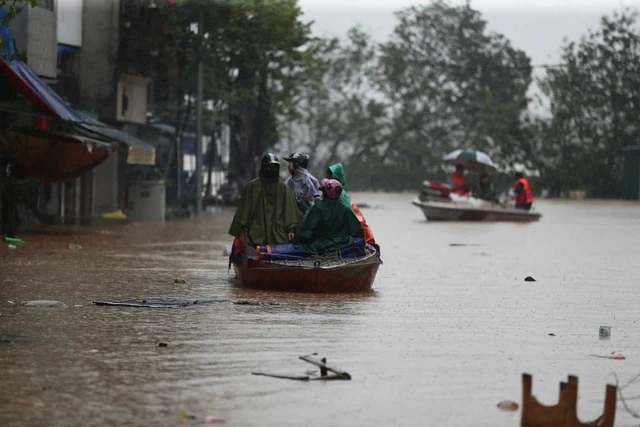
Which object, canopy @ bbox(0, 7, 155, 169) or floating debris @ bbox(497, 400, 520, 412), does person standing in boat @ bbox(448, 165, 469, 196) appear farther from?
floating debris @ bbox(497, 400, 520, 412)

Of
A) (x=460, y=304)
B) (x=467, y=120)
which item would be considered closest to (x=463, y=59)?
(x=467, y=120)

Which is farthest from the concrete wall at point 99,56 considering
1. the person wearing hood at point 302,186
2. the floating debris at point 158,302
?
the floating debris at point 158,302

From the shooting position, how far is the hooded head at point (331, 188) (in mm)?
15180


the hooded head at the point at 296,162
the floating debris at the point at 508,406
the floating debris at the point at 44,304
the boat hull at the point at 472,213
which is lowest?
the boat hull at the point at 472,213

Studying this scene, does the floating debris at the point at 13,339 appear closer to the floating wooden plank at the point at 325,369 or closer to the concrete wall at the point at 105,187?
the floating wooden plank at the point at 325,369

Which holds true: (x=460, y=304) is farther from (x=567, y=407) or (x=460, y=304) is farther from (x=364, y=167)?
(x=364, y=167)

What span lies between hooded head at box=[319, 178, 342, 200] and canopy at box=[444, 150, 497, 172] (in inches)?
1140

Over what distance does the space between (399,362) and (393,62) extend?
83.9 m

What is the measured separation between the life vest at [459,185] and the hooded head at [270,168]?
26.3 metres

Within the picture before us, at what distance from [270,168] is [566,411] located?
356 inches

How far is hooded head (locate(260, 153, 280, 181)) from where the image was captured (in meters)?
15.8

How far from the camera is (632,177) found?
241 feet

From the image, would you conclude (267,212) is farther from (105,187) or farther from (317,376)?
(105,187)

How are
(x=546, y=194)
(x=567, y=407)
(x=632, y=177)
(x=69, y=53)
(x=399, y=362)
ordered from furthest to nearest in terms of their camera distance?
(x=546, y=194), (x=632, y=177), (x=69, y=53), (x=399, y=362), (x=567, y=407)
